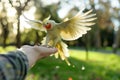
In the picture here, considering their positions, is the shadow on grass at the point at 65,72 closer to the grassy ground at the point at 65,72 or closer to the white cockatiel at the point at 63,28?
the grassy ground at the point at 65,72

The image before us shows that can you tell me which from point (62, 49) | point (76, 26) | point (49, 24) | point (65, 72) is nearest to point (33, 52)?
point (49, 24)

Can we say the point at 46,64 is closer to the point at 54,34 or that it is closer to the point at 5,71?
the point at 54,34

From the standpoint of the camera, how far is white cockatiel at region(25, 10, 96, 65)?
1.99 metres

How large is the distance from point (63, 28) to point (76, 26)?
9 cm

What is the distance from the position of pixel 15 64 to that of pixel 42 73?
9317 millimetres

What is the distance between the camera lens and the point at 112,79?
977cm

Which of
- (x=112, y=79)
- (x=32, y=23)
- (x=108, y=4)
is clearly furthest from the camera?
(x=108, y=4)

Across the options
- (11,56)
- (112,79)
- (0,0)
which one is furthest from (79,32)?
(112,79)

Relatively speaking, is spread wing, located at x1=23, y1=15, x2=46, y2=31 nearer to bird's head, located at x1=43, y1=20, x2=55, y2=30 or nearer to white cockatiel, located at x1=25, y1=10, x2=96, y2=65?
white cockatiel, located at x1=25, y1=10, x2=96, y2=65

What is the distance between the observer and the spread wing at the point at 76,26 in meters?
2.17

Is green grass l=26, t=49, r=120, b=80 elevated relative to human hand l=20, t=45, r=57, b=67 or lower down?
lower down

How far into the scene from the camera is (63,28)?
7.12 ft

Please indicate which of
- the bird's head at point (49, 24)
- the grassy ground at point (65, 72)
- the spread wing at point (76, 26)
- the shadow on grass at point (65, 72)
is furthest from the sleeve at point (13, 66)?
the shadow on grass at point (65, 72)

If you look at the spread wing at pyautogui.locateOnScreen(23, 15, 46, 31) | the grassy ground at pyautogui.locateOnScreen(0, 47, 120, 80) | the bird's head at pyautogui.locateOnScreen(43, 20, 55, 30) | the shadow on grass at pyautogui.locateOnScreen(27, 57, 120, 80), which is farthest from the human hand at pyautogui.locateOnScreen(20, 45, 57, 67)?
the shadow on grass at pyautogui.locateOnScreen(27, 57, 120, 80)
